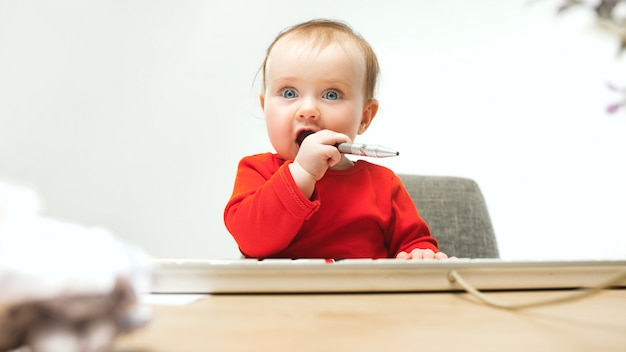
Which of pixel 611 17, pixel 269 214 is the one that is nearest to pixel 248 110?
pixel 269 214

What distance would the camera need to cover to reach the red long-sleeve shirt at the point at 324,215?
815 mm

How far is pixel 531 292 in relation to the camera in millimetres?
527

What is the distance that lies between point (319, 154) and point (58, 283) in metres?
0.58

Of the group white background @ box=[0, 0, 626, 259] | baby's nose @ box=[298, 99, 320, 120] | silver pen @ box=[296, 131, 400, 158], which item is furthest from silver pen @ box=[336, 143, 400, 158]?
white background @ box=[0, 0, 626, 259]

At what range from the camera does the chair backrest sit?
1.22m

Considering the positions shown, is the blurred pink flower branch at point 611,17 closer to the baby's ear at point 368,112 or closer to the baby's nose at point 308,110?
the baby's nose at point 308,110

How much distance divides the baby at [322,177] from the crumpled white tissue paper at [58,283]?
58 centimetres

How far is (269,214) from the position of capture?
818 mm

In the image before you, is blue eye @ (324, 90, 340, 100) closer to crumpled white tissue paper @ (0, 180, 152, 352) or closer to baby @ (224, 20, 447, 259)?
baby @ (224, 20, 447, 259)

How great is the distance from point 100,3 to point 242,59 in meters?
0.51

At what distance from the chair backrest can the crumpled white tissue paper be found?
40.9 inches

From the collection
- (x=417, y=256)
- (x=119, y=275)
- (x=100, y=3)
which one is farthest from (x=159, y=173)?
(x=119, y=275)

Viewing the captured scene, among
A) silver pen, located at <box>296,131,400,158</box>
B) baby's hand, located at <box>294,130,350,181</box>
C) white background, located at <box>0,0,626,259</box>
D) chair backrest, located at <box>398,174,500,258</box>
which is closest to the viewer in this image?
silver pen, located at <box>296,131,400,158</box>

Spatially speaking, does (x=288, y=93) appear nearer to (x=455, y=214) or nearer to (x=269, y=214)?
(x=269, y=214)
